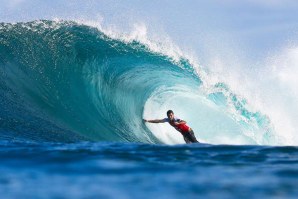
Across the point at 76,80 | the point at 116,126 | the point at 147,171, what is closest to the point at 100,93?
the point at 76,80

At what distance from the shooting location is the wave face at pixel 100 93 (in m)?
9.36

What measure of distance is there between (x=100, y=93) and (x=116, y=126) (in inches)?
66.5

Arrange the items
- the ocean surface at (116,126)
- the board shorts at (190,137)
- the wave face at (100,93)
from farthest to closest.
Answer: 1. the board shorts at (190,137)
2. the wave face at (100,93)
3. the ocean surface at (116,126)

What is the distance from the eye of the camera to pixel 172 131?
14.5m

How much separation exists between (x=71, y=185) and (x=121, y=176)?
0.41m

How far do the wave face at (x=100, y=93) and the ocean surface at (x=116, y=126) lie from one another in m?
0.04

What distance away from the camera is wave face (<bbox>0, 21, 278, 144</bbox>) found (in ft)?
30.7

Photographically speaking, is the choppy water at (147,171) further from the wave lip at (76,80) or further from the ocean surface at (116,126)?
the wave lip at (76,80)

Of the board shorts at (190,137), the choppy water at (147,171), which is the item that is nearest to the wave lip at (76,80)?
the board shorts at (190,137)

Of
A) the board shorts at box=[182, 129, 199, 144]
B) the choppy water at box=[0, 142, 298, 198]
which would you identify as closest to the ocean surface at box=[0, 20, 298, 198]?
the choppy water at box=[0, 142, 298, 198]

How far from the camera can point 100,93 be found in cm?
1270

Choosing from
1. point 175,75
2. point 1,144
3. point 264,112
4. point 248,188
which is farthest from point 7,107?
point 264,112

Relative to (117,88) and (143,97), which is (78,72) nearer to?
(117,88)

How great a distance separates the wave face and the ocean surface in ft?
0.12
